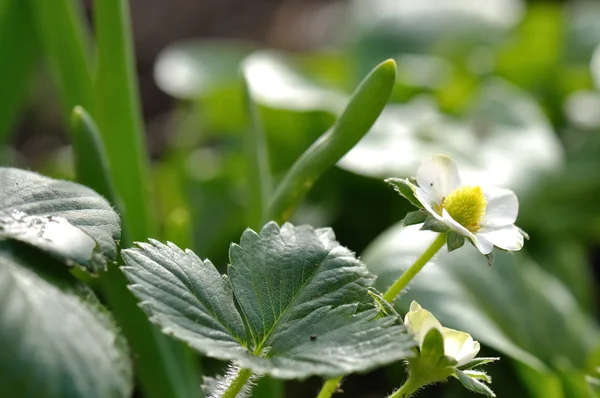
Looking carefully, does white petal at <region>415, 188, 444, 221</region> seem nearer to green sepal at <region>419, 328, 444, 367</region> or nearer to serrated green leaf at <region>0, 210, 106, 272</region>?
green sepal at <region>419, 328, 444, 367</region>

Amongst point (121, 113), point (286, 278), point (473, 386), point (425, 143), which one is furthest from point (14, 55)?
point (473, 386)

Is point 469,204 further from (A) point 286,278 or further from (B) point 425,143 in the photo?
(B) point 425,143

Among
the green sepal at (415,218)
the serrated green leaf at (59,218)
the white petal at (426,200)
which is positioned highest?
the serrated green leaf at (59,218)

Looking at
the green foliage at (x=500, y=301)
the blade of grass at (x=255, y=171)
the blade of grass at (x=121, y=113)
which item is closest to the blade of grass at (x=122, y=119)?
the blade of grass at (x=121, y=113)

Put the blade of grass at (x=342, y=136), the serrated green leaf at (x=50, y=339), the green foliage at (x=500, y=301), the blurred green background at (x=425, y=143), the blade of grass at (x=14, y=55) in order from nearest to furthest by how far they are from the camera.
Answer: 1. the serrated green leaf at (x=50, y=339)
2. the blade of grass at (x=342, y=136)
3. the green foliage at (x=500, y=301)
4. the blurred green background at (x=425, y=143)
5. the blade of grass at (x=14, y=55)

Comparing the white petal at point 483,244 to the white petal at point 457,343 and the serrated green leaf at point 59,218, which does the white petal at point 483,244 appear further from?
the serrated green leaf at point 59,218

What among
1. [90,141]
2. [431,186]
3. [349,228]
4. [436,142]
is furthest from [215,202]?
[431,186]

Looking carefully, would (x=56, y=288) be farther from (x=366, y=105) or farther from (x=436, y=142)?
(x=436, y=142)
